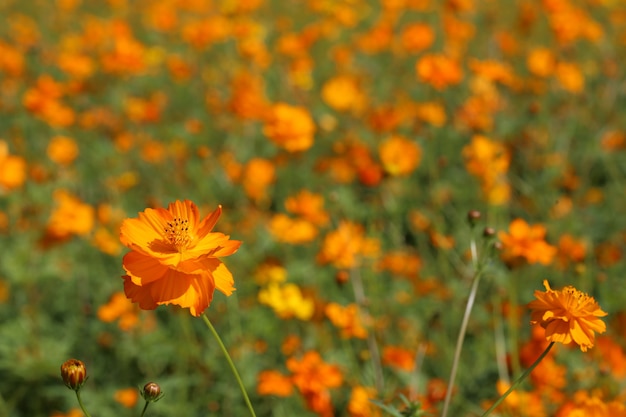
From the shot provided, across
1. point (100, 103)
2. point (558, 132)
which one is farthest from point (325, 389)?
point (100, 103)

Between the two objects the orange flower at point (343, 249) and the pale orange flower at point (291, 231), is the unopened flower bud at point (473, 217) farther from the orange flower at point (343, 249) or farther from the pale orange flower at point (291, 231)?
the pale orange flower at point (291, 231)

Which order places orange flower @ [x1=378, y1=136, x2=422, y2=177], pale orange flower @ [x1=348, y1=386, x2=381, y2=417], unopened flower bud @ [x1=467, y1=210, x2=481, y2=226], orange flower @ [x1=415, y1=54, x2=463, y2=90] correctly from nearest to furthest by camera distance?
unopened flower bud @ [x1=467, y1=210, x2=481, y2=226]
pale orange flower @ [x1=348, y1=386, x2=381, y2=417]
orange flower @ [x1=378, y1=136, x2=422, y2=177]
orange flower @ [x1=415, y1=54, x2=463, y2=90]

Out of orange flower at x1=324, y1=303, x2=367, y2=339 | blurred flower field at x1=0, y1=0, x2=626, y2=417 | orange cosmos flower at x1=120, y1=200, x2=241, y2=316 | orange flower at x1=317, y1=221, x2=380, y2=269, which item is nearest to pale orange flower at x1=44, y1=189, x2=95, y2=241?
blurred flower field at x1=0, y1=0, x2=626, y2=417

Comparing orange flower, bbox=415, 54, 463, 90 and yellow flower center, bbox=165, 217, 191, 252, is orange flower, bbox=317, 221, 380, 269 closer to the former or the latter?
orange flower, bbox=415, 54, 463, 90

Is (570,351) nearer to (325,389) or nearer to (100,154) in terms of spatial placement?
(325,389)

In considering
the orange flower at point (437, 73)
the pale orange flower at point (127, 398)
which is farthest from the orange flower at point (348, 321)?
the orange flower at point (437, 73)

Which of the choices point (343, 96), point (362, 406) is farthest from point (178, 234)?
point (343, 96)

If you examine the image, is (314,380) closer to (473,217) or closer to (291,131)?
(473,217)

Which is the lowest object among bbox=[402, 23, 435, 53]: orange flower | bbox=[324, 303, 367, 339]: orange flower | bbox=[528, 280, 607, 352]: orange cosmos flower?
bbox=[324, 303, 367, 339]: orange flower
